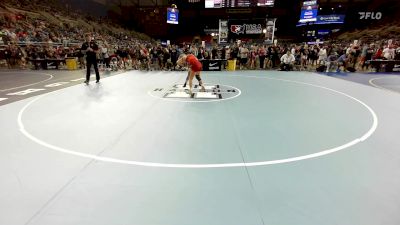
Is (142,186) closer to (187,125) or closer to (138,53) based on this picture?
(187,125)

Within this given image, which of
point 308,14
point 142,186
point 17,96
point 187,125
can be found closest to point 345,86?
point 187,125

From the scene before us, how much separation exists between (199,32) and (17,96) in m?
36.1

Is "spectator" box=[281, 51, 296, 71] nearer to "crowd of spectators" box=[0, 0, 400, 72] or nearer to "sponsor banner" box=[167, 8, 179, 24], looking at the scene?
"crowd of spectators" box=[0, 0, 400, 72]

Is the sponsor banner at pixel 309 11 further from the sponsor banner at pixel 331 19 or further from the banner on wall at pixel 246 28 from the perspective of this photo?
the sponsor banner at pixel 331 19

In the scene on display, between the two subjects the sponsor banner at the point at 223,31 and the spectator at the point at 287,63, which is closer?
the spectator at the point at 287,63

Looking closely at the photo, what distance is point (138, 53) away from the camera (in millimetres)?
17625

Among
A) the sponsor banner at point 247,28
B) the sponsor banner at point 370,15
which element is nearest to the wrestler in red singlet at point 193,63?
the sponsor banner at point 247,28

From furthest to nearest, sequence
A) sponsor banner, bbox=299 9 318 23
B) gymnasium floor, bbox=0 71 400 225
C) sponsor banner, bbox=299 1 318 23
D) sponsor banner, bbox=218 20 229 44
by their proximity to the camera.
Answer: sponsor banner, bbox=299 9 318 23 → sponsor banner, bbox=299 1 318 23 → sponsor banner, bbox=218 20 229 44 → gymnasium floor, bbox=0 71 400 225

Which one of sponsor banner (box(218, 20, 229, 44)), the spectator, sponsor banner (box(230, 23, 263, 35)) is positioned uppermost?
sponsor banner (box(230, 23, 263, 35))

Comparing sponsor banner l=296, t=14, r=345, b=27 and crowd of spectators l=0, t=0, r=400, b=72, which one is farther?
sponsor banner l=296, t=14, r=345, b=27

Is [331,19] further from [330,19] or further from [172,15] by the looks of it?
[172,15]

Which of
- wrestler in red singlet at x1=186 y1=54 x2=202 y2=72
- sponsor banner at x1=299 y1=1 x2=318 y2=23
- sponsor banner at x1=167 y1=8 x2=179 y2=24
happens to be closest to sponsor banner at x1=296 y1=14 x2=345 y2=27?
sponsor banner at x1=299 y1=1 x2=318 y2=23

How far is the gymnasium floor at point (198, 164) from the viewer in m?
2.79

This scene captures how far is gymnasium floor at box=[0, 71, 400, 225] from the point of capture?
9.14 feet
